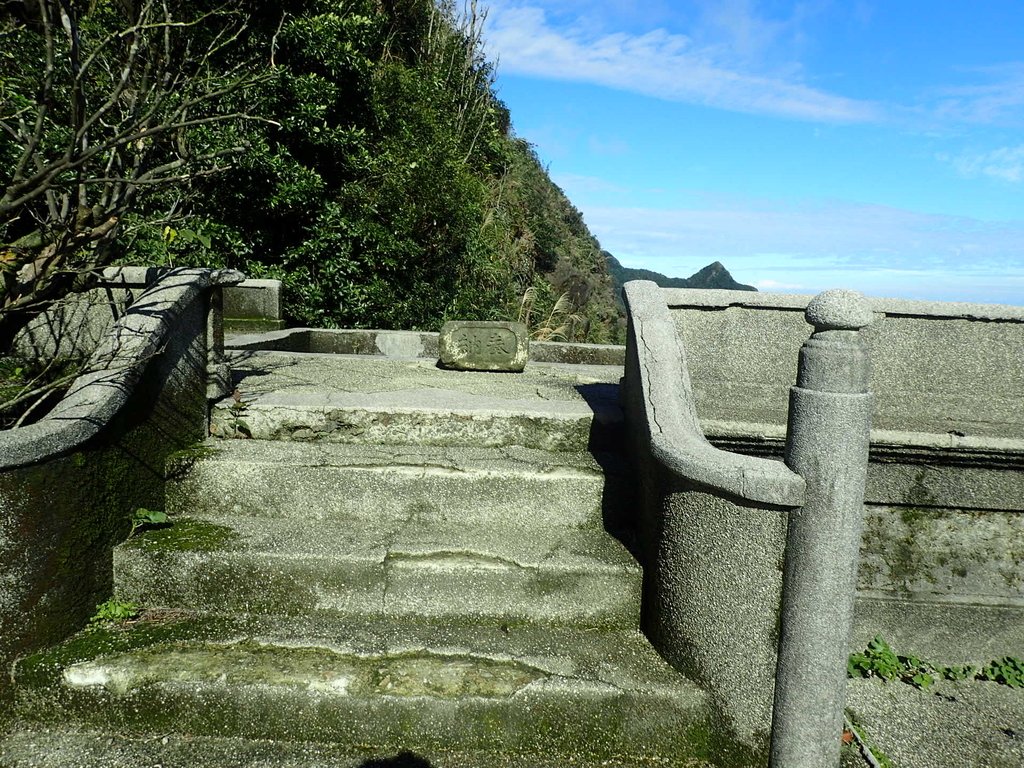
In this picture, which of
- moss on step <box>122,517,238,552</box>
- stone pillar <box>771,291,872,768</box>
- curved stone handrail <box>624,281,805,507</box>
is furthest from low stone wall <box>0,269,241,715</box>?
stone pillar <box>771,291,872,768</box>

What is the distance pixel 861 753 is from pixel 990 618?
1.38 meters

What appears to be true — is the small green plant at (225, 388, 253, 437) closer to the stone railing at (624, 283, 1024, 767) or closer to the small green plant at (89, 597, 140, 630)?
the small green plant at (89, 597, 140, 630)

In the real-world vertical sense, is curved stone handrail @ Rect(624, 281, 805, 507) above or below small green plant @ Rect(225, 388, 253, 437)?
above

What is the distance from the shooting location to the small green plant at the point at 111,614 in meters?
2.56

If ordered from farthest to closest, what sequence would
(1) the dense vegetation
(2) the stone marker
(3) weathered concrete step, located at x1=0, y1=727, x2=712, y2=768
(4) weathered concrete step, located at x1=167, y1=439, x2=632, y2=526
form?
(1) the dense vegetation, (2) the stone marker, (4) weathered concrete step, located at x1=167, y1=439, x2=632, y2=526, (3) weathered concrete step, located at x1=0, y1=727, x2=712, y2=768

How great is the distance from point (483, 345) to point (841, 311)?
10.9ft

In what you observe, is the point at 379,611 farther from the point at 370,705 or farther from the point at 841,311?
the point at 841,311

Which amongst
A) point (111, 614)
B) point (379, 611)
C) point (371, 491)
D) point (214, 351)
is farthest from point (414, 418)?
point (111, 614)

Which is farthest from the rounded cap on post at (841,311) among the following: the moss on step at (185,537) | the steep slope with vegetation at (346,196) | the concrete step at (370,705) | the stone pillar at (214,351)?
the steep slope with vegetation at (346,196)

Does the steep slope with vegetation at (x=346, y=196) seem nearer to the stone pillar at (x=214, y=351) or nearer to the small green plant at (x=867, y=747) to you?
the stone pillar at (x=214, y=351)

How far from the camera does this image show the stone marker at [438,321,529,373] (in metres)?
5.19

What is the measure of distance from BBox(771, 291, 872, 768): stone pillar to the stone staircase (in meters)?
0.34

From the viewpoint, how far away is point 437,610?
2.74 metres

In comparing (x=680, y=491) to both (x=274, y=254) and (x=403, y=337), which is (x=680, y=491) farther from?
(x=274, y=254)
